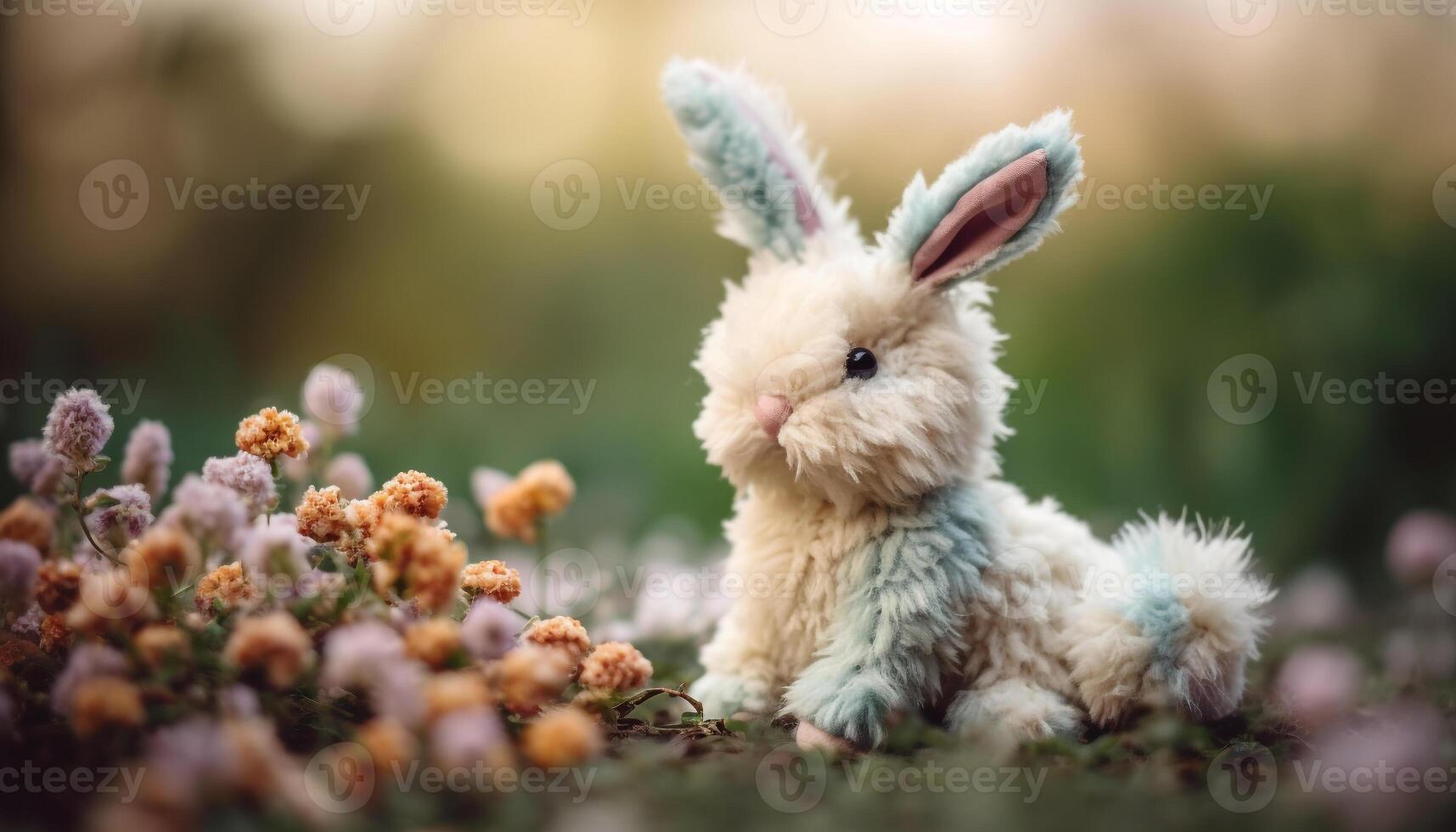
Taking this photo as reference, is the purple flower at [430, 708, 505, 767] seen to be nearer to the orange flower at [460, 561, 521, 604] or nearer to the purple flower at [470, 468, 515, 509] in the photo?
the orange flower at [460, 561, 521, 604]

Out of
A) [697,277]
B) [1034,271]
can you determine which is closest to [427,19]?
[697,277]

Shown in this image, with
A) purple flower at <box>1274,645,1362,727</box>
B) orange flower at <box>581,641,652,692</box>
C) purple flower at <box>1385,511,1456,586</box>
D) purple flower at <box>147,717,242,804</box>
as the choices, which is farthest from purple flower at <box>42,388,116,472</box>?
purple flower at <box>1385,511,1456,586</box>

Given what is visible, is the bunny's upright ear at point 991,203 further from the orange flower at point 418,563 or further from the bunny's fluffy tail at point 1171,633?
the orange flower at point 418,563

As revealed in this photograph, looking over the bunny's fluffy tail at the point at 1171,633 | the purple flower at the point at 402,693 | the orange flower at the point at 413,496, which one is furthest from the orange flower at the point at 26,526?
the bunny's fluffy tail at the point at 1171,633

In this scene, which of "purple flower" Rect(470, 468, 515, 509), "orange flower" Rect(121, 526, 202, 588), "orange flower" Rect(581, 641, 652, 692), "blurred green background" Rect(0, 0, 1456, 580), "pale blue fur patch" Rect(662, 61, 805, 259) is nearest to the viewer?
"orange flower" Rect(121, 526, 202, 588)

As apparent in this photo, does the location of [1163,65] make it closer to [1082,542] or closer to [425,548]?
[1082,542]

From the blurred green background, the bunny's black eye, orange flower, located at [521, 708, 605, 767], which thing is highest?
the blurred green background

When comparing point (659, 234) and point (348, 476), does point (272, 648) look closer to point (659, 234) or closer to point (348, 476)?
point (348, 476)
